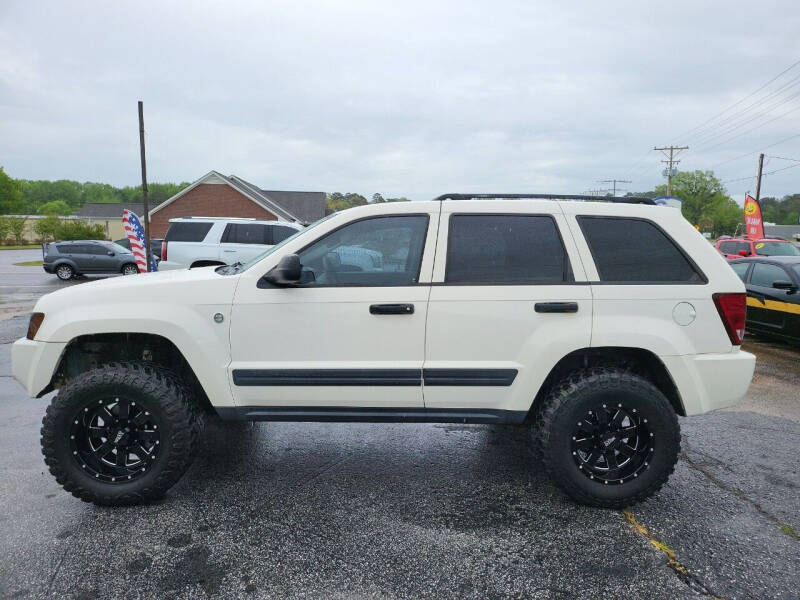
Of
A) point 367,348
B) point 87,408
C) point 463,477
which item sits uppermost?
point 367,348

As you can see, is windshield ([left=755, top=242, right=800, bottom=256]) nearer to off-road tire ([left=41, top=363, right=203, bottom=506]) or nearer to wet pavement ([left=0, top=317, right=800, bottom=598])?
wet pavement ([left=0, top=317, right=800, bottom=598])

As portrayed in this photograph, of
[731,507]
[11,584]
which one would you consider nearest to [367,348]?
[11,584]

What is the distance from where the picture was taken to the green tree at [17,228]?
5925 centimetres

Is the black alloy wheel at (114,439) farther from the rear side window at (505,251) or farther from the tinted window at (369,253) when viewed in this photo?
the rear side window at (505,251)

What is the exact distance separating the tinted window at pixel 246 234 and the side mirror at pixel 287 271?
11.2 m

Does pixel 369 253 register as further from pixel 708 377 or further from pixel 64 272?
pixel 64 272

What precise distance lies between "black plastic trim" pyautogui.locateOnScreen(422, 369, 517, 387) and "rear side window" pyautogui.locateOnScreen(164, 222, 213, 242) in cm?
1163

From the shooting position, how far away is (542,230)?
3.43m

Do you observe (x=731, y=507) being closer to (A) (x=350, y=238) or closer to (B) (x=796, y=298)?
(A) (x=350, y=238)

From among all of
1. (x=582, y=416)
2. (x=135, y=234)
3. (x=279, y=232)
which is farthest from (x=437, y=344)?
(x=279, y=232)

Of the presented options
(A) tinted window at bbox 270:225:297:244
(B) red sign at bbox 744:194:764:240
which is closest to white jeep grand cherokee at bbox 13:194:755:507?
(A) tinted window at bbox 270:225:297:244

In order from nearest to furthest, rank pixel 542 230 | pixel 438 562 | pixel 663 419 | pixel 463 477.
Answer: pixel 438 562 → pixel 663 419 → pixel 542 230 → pixel 463 477

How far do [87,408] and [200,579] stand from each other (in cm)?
137

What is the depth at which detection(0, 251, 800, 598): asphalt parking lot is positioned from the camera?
2592 mm
